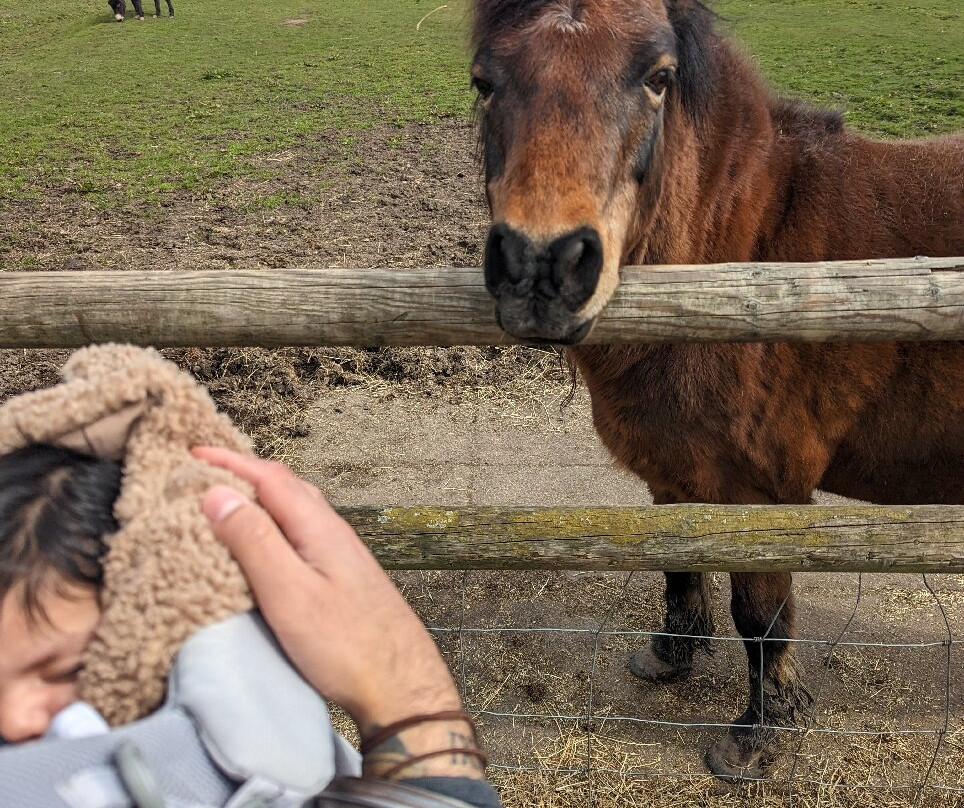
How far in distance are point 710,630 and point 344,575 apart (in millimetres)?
2823

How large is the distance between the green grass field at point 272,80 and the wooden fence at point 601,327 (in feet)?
6.26

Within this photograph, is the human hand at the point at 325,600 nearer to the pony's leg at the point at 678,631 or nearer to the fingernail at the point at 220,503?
the fingernail at the point at 220,503

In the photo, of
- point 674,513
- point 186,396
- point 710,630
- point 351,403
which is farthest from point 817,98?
point 186,396

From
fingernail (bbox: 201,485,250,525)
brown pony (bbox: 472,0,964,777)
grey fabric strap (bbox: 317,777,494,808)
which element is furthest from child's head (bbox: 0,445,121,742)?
brown pony (bbox: 472,0,964,777)

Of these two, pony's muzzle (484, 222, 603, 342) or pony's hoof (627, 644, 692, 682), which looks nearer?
pony's muzzle (484, 222, 603, 342)

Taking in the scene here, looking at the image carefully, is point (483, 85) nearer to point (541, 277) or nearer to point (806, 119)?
point (541, 277)

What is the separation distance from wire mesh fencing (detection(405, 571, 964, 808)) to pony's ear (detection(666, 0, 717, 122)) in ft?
5.97

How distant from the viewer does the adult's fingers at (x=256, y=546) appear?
79 cm

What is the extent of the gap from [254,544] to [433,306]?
50.4 inches

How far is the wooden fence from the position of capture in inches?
75.4

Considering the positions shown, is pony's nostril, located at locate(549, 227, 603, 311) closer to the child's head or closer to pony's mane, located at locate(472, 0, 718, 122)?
pony's mane, located at locate(472, 0, 718, 122)

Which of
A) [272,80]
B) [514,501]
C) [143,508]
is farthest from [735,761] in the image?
[272,80]

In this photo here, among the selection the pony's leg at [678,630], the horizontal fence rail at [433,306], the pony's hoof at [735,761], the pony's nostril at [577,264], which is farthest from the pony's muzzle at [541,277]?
the pony's hoof at [735,761]

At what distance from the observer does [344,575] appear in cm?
85
